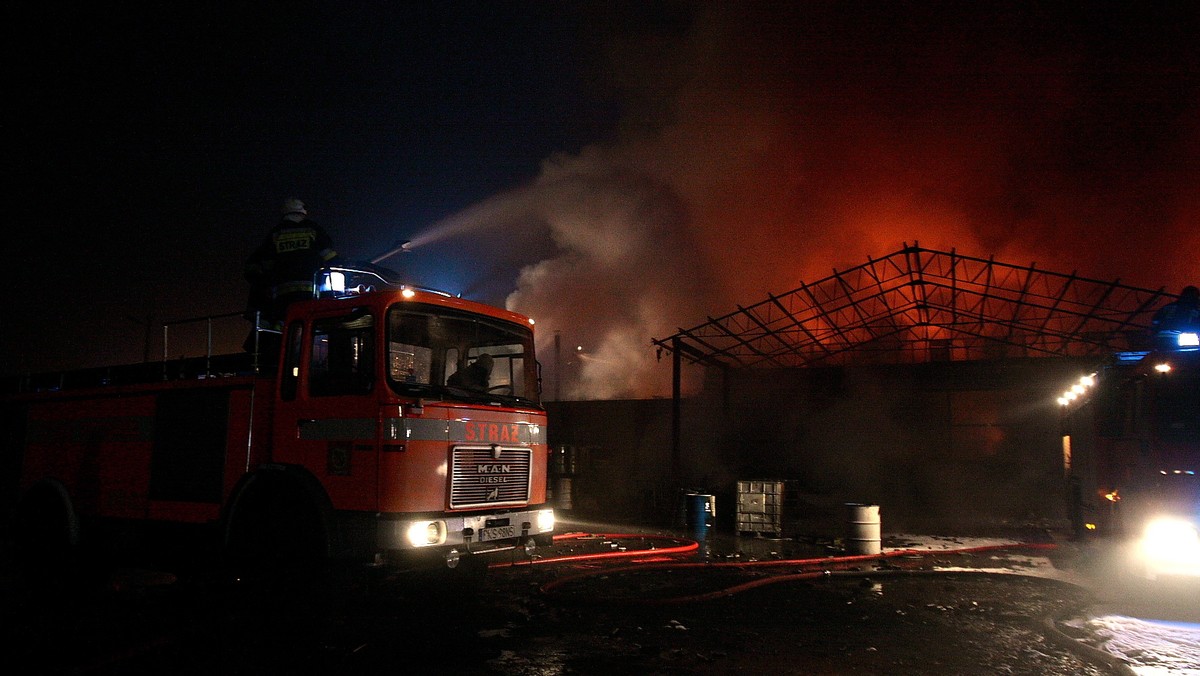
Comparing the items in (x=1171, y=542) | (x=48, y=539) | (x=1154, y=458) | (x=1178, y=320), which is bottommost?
(x=48, y=539)


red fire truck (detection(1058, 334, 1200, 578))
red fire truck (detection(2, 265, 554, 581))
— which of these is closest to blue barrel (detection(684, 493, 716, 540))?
red fire truck (detection(1058, 334, 1200, 578))

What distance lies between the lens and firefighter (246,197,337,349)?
287 inches

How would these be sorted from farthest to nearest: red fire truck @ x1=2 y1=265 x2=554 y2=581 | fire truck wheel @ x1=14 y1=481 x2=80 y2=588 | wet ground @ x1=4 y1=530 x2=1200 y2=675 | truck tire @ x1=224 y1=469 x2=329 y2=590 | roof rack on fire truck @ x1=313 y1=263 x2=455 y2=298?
fire truck wheel @ x1=14 y1=481 x2=80 y2=588
roof rack on fire truck @ x1=313 y1=263 x2=455 y2=298
truck tire @ x1=224 y1=469 x2=329 y2=590
red fire truck @ x1=2 y1=265 x2=554 y2=581
wet ground @ x1=4 y1=530 x2=1200 y2=675

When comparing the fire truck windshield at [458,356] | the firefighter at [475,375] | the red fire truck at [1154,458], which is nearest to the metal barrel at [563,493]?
the fire truck windshield at [458,356]

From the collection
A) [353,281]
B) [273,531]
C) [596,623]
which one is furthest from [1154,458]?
[273,531]

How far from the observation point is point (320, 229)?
774 cm

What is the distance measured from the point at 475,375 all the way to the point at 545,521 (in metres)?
1.59

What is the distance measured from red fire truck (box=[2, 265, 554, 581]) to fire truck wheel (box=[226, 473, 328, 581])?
0.02 m

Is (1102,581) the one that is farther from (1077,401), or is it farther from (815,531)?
(815,531)

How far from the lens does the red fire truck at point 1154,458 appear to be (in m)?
7.38

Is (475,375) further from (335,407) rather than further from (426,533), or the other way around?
(426,533)

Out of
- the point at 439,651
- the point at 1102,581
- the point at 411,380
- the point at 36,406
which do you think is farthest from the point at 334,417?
the point at 1102,581

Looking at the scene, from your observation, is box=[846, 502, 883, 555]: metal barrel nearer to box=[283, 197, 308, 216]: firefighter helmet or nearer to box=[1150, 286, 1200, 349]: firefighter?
box=[1150, 286, 1200, 349]: firefighter

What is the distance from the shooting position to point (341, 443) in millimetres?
5906
